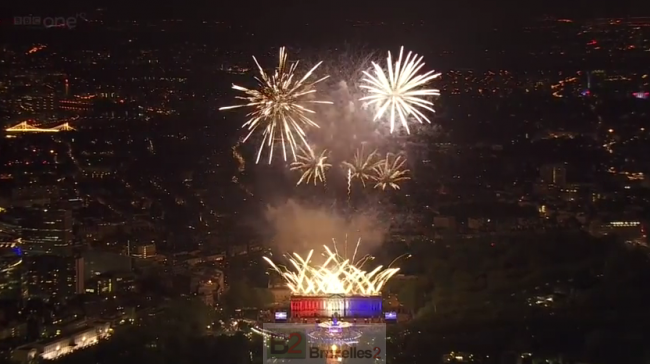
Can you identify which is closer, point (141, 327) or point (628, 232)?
point (141, 327)

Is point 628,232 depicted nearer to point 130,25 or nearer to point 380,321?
point 380,321

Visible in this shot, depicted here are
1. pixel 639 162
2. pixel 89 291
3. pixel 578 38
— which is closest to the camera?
pixel 89 291

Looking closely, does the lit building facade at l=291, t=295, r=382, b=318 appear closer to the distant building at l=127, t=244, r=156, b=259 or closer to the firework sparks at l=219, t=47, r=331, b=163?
the firework sparks at l=219, t=47, r=331, b=163

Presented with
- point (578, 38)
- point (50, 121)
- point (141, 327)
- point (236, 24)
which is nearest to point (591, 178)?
point (578, 38)

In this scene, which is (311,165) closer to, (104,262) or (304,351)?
(104,262)

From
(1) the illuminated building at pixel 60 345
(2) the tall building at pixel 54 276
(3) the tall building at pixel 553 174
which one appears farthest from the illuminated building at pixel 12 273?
(3) the tall building at pixel 553 174

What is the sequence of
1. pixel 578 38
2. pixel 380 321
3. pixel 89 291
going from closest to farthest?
1. pixel 380 321
2. pixel 89 291
3. pixel 578 38
